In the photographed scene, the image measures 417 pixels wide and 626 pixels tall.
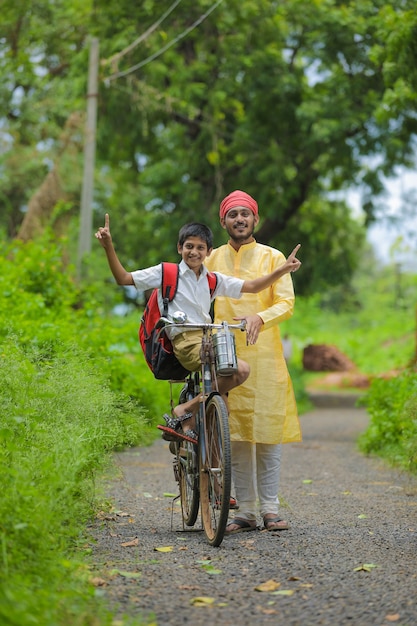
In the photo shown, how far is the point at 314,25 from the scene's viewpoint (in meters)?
19.5

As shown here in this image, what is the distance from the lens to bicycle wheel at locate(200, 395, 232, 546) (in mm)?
5336

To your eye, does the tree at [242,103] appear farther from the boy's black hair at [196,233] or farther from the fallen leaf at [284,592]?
the fallen leaf at [284,592]

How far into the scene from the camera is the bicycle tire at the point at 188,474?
5.95m

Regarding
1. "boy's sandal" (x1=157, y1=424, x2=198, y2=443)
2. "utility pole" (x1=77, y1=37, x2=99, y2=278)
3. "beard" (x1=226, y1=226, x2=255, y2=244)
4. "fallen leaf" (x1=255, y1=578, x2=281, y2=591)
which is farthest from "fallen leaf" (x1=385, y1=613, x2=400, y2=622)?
"utility pole" (x1=77, y1=37, x2=99, y2=278)

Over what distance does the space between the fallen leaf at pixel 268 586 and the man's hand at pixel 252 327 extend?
5.46 ft

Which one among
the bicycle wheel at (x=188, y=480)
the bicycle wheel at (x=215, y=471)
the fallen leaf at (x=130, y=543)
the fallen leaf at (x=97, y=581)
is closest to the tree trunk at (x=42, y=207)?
the bicycle wheel at (x=188, y=480)

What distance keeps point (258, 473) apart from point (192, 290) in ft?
4.23

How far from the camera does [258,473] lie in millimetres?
6379

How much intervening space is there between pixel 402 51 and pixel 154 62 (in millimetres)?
10324

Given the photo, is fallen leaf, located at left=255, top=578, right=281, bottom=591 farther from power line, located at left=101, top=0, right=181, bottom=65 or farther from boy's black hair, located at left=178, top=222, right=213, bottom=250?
power line, located at left=101, top=0, right=181, bottom=65

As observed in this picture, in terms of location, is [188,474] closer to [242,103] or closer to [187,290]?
[187,290]

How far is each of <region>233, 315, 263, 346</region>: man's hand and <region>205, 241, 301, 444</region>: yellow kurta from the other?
0.50 feet

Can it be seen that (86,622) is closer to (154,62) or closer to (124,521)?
(124,521)

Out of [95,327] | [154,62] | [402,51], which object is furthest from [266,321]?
[154,62]
